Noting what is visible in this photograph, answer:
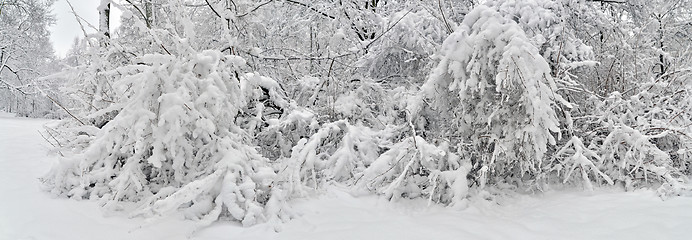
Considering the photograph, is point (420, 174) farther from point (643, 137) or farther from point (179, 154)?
point (179, 154)

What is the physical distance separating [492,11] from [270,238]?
2.66 meters

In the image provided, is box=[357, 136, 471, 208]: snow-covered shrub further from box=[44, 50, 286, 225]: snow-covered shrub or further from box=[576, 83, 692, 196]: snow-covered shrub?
box=[576, 83, 692, 196]: snow-covered shrub

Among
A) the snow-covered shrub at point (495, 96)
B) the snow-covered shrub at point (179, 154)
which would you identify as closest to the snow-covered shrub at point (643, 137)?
the snow-covered shrub at point (495, 96)

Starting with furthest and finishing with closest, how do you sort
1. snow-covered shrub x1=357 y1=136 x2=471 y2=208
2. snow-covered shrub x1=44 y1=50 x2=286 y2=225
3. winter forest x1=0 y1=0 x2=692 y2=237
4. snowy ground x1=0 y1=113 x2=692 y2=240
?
snow-covered shrub x1=357 y1=136 x2=471 y2=208, winter forest x1=0 y1=0 x2=692 y2=237, snow-covered shrub x1=44 y1=50 x2=286 y2=225, snowy ground x1=0 y1=113 x2=692 y2=240

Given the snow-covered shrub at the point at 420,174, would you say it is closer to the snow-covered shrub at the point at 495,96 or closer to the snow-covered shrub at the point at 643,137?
the snow-covered shrub at the point at 495,96

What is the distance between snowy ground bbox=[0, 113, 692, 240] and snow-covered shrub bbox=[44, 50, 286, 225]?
201mm

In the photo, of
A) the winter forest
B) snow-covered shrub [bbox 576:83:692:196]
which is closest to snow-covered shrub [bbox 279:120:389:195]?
the winter forest

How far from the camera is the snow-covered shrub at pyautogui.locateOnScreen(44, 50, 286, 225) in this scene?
10.4 feet

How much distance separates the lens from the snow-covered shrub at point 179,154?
3.16 meters

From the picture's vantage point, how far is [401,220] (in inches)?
124

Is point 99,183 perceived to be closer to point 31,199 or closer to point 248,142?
point 31,199

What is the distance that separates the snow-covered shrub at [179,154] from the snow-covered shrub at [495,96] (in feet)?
5.75

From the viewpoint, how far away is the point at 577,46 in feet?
14.6

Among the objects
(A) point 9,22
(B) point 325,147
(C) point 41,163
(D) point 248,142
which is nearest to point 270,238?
(D) point 248,142
